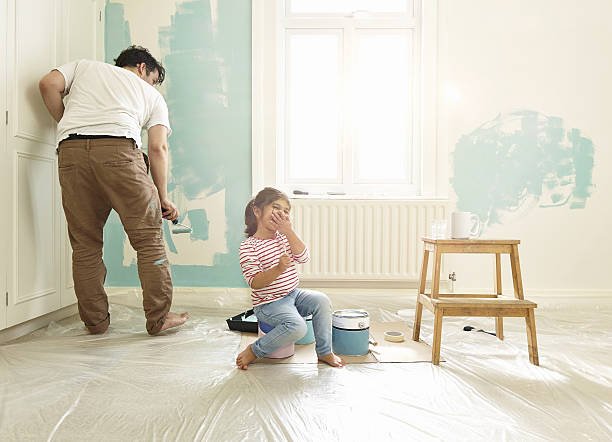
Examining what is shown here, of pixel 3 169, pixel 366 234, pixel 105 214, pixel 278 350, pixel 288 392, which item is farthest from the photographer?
pixel 366 234

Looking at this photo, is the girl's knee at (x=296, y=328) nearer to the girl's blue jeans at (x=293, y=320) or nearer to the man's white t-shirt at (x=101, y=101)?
the girl's blue jeans at (x=293, y=320)

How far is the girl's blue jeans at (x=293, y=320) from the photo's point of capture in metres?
1.66

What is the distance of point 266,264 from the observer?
178 cm

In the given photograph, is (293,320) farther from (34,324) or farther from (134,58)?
(134,58)

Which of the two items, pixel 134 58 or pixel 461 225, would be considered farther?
pixel 134 58

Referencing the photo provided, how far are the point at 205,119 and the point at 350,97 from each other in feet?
3.14

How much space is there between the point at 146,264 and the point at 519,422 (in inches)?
60.9

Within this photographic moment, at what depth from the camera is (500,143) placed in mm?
2953

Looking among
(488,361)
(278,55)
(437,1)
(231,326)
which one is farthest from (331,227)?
(437,1)

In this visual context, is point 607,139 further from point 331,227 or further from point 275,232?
point 275,232

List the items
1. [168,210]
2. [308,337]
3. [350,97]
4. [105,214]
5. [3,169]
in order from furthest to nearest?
[350,97], [168,210], [105,214], [308,337], [3,169]

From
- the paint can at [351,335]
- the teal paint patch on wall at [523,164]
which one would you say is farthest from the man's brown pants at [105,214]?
the teal paint patch on wall at [523,164]

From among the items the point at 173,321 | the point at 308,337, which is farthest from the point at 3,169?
the point at 308,337

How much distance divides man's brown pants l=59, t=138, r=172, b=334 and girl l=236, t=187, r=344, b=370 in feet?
1.66
